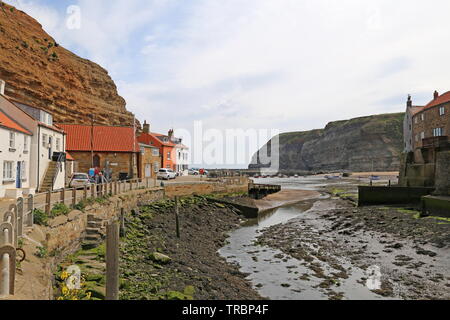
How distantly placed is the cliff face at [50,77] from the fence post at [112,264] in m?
45.5

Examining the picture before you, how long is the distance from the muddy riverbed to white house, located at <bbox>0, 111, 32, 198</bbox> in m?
15.3

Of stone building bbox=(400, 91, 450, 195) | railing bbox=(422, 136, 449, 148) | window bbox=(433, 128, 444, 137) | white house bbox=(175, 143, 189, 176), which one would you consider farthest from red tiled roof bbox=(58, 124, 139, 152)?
window bbox=(433, 128, 444, 137)

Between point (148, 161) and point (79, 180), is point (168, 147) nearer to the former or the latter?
point (148, 161)

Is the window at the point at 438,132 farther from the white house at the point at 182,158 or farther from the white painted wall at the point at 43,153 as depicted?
the white painted wall at the point at 43,153

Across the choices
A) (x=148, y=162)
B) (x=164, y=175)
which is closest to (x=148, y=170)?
(x=148, y=162)

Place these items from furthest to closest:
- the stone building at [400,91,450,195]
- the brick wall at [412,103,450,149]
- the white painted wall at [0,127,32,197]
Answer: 1. the brick wall at [412,103,450,149]
2. the stone building at [400,91,450,195]
3. the white painted wall at [0,127,32,197]

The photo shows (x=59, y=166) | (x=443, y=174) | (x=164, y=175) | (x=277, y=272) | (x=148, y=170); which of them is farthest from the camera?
(x=164, y=175)

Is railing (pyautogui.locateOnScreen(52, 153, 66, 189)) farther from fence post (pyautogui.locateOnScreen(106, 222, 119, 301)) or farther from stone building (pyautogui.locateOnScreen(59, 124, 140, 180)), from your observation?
fence post (pyautogui.locateOnScreen(106, 222, 119, 301))

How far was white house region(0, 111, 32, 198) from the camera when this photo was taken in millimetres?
19578

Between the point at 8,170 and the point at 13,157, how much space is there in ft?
3.26

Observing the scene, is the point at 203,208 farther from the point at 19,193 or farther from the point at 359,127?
the point at 359,127

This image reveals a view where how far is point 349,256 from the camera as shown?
20.3 m

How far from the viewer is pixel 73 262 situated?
492 inches

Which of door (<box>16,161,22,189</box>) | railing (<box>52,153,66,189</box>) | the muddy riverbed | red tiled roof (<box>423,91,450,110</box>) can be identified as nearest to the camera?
the muddy riverbed
